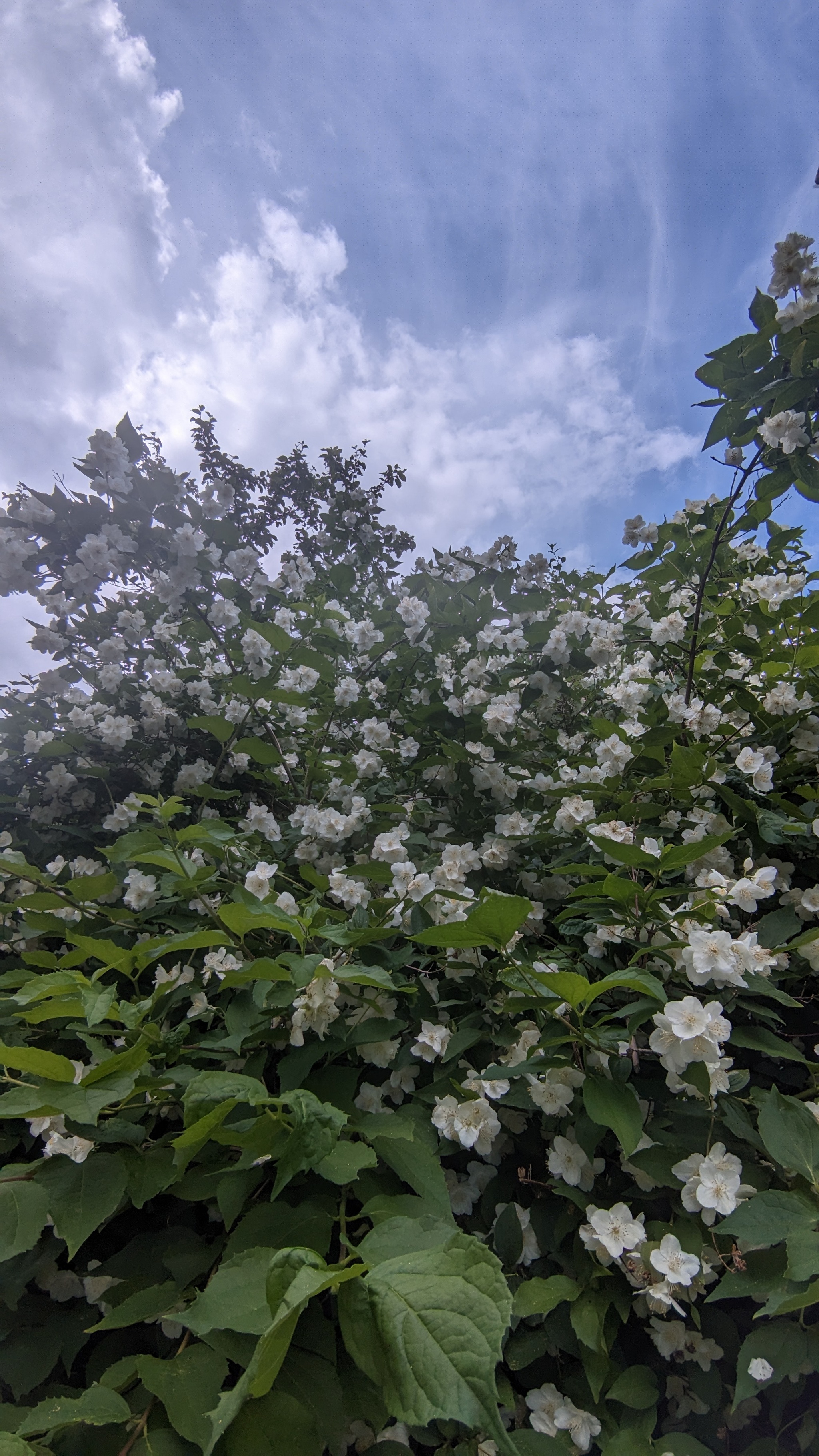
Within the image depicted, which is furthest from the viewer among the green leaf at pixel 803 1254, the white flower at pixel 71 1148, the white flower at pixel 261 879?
the white flower at pixel 261 879

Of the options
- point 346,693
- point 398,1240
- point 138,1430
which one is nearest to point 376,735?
point 346,693

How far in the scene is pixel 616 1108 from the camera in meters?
1.12

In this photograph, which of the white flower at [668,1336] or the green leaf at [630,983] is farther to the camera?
the white flower at [668,1336]

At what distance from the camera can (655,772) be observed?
2.08 meters

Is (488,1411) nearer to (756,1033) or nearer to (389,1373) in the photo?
(389,1373)

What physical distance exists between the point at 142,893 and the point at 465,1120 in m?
1.21

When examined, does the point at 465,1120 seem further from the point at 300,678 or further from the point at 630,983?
the point at 300,678

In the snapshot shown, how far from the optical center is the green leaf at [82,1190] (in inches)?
39.3

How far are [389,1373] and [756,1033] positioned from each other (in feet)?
3.16

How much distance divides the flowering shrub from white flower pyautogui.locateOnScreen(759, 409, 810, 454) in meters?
0.01

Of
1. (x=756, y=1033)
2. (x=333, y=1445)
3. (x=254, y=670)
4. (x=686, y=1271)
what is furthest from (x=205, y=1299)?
(x=254, y=670)

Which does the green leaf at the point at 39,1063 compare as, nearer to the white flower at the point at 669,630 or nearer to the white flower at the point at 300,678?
the white flower at the point at 300,678

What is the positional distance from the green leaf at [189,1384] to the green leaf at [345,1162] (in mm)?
279

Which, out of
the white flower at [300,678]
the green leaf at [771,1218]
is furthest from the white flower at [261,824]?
the green leaf at [771,1218]
